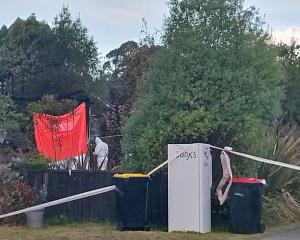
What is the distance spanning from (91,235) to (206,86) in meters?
4.02

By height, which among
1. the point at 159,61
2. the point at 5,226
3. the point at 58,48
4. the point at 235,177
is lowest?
the point at 5,226

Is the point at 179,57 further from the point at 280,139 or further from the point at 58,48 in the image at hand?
the point at 58,48

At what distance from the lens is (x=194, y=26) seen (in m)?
14.9

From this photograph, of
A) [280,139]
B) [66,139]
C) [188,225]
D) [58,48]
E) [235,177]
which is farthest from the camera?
[58,48]

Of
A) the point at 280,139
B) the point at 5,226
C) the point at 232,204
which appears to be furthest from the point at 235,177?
the point at 5,226

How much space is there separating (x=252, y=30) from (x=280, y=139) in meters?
2.98

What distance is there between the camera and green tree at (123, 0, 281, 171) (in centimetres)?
1427

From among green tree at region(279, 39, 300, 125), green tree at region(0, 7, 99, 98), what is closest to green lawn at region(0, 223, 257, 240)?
green tree at region(279, 39, 300, 125)

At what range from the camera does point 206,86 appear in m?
14.4

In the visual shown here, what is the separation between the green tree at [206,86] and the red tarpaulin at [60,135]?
2951mm

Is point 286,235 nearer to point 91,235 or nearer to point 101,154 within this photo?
point 91,235

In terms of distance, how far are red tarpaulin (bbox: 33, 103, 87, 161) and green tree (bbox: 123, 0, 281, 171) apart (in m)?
2.95

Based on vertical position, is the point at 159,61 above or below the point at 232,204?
above

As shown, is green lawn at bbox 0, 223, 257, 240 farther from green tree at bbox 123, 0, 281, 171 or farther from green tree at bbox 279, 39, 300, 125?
green tree at bbox 279, 39, 300, 125
